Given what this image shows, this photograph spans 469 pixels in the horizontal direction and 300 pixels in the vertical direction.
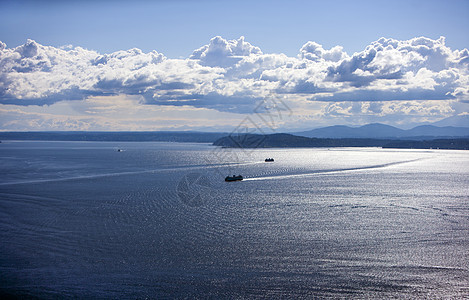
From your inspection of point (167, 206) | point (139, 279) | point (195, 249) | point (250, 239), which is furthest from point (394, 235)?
point (167, 206)

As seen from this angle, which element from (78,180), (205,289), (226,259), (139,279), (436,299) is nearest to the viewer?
(436,299)

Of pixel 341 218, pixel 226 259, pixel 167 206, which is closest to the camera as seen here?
pixel 226 259

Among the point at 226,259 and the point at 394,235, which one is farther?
the point at 394,235

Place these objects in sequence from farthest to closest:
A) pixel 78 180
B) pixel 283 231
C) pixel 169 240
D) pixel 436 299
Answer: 1. pixel 78 180
2. pixel 283 231
3. pixel 169 240
4. pixel 436 299

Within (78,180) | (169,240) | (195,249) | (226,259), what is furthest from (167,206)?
(78,180)

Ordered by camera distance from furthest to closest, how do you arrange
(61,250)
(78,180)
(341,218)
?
(78,180)
(341,218)
(61,250)

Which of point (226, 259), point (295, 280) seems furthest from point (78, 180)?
point (295, 280)

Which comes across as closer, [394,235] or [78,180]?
[394,235]

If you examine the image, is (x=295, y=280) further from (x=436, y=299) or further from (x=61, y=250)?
(x=61, y=250)

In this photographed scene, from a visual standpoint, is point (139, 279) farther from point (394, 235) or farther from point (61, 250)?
point (394, 235)
